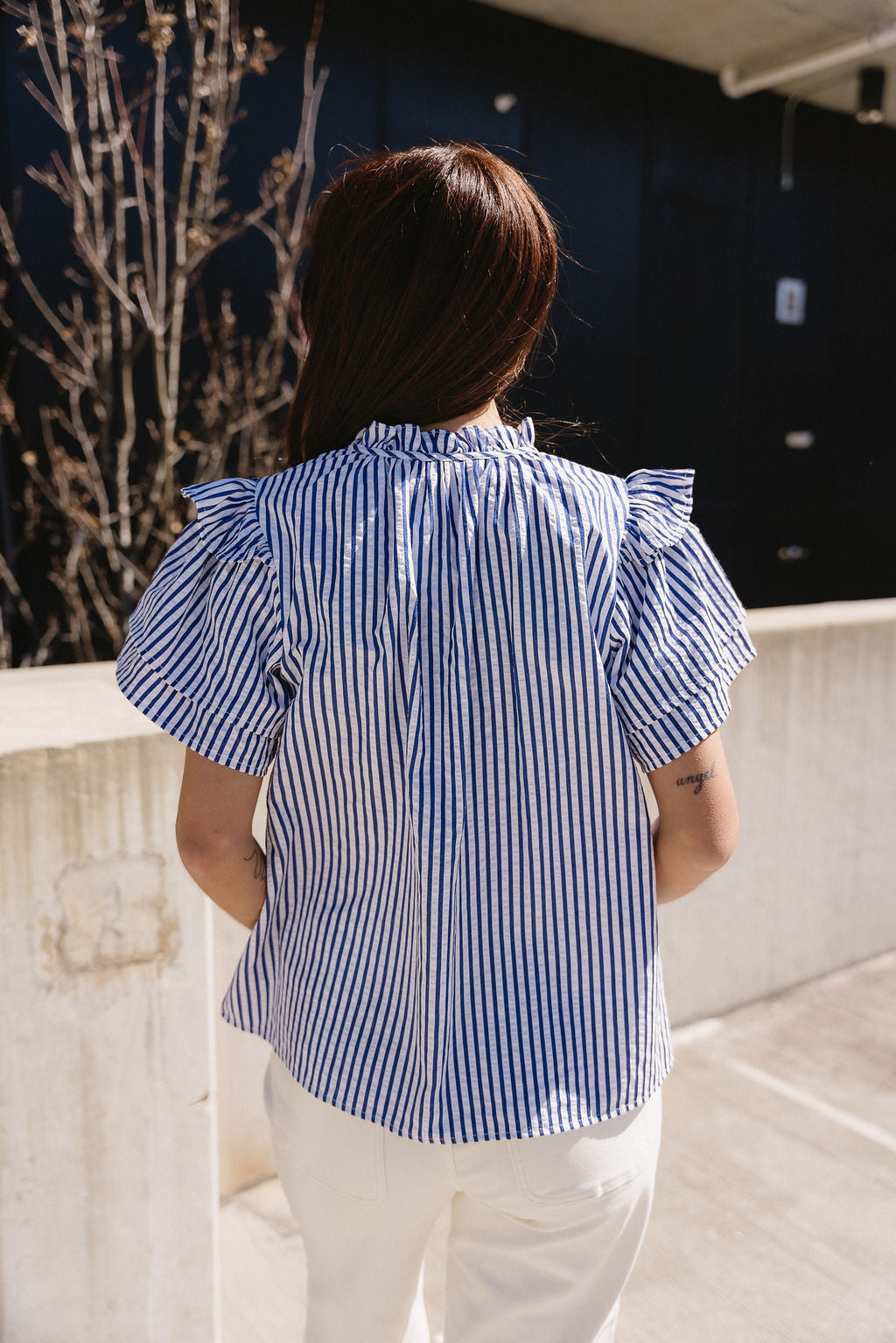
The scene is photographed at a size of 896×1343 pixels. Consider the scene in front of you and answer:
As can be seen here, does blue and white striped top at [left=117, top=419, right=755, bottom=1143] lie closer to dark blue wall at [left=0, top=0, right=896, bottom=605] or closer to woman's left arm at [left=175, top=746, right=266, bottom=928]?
woman's left arm at [left=175, top=746, right=266, bottom=928]

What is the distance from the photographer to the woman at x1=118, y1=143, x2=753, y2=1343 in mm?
989

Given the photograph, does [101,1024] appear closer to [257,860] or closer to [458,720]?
[257,860]

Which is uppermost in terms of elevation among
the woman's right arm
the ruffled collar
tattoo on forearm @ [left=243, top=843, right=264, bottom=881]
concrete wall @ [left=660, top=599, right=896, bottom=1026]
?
the ruffled collar

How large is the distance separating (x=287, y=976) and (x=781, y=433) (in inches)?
305

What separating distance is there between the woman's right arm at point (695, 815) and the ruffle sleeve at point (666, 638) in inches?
1.7

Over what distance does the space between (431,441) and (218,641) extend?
29cm

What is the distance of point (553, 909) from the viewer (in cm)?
104

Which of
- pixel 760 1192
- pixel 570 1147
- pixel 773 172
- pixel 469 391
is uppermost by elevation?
pixel 773 172

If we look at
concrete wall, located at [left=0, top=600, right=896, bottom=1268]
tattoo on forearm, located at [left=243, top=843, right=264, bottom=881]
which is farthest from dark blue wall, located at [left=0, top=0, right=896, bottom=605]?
tattoo on forearm, located at [left=243, top=843, right=264, bottom=881]

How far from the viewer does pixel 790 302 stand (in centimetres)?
798

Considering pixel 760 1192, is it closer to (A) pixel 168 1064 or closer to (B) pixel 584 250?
(A) pixel 168 1064

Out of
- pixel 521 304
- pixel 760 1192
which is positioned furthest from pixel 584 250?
pixel 521 304

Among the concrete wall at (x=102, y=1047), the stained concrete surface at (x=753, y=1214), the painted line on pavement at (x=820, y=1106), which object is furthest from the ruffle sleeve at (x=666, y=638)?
the painted line on pavement at (x=820, y=1106)

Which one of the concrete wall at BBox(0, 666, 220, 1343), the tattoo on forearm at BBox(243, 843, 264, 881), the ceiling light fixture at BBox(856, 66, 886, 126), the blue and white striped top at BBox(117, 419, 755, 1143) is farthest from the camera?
the ceiling light fixture at BBox(856, 66, 886, 126)
